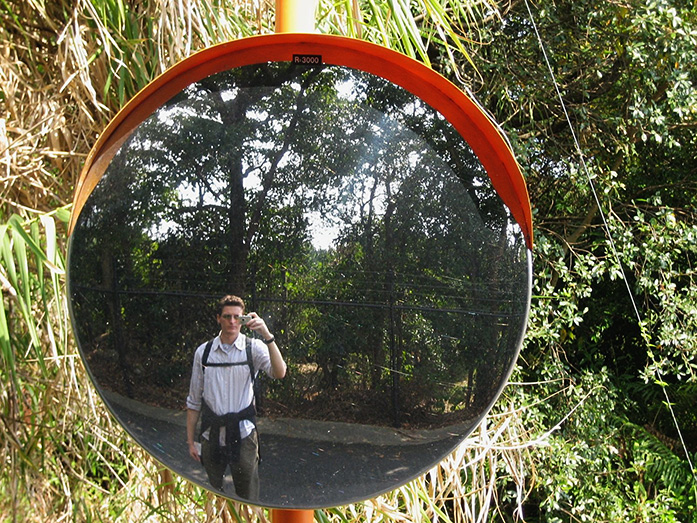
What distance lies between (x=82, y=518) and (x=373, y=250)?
142 centimetres

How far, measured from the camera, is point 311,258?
676 mm

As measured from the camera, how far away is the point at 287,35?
26.0 inches

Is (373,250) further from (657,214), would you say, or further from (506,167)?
(657,214)

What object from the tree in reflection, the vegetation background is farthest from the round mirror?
the vegetation background

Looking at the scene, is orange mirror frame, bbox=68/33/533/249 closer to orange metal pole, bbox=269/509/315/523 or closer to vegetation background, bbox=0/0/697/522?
orange metal pole, bbox=269/509/315/523

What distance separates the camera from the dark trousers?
66cm

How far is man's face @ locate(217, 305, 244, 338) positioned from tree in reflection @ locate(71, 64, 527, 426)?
0.04 feet

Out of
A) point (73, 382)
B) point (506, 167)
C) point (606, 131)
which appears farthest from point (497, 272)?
point (606, 131)

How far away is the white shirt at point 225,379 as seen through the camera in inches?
25.5

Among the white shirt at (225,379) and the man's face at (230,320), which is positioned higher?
the man's face at (230,320)

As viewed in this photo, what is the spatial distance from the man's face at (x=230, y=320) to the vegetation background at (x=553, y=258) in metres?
0.90

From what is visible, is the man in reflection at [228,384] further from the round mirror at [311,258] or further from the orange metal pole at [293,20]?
the orange metal pole at [293,20]

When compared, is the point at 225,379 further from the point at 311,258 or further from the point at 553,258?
the point at 553,258

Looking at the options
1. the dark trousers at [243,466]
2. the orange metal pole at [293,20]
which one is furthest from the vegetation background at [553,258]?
the dark trousers at [243,466]
